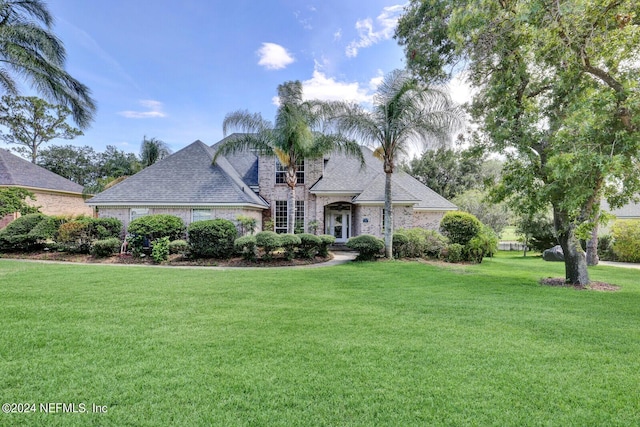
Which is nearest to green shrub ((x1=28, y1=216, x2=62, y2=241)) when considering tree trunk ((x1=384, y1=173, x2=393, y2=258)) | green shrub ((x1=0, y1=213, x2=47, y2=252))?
green shrub ((x1=0, y1=213, x2=47, y2=252))

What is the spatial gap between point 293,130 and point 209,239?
262 inches

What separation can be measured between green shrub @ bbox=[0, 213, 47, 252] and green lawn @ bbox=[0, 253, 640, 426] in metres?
9.46

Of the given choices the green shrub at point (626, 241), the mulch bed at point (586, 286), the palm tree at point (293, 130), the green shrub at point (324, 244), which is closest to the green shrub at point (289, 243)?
the green shrub at point (324, 244)

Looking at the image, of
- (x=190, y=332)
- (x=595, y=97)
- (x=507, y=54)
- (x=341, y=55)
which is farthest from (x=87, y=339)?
(x=341, y=55)

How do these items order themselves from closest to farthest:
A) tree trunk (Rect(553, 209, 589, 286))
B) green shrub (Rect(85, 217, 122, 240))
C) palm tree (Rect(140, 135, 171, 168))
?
tree trunk (Rect(553, 209, 589, 286))
green shrub (Rect(85, 217, 122, 240))
palm tree (Rect(140, 135, 171, 168))

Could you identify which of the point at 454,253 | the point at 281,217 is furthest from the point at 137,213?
the point at 454,253

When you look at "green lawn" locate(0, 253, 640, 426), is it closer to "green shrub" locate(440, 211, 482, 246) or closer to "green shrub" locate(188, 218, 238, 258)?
"green shrub" locate(188, 218, 238, 258)

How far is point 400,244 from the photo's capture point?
51.2 ft

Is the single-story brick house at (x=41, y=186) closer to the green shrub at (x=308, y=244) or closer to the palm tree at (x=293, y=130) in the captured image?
the palm tree at (x=293, y=130)

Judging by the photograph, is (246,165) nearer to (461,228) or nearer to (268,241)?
(268,241)

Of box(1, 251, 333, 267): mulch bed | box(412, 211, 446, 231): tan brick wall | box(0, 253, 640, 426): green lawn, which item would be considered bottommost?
box(0, 253, 640, 426): green lawn

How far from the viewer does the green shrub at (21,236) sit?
49.3ft

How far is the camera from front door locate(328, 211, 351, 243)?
21453mm

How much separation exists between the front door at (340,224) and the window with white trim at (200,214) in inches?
331
